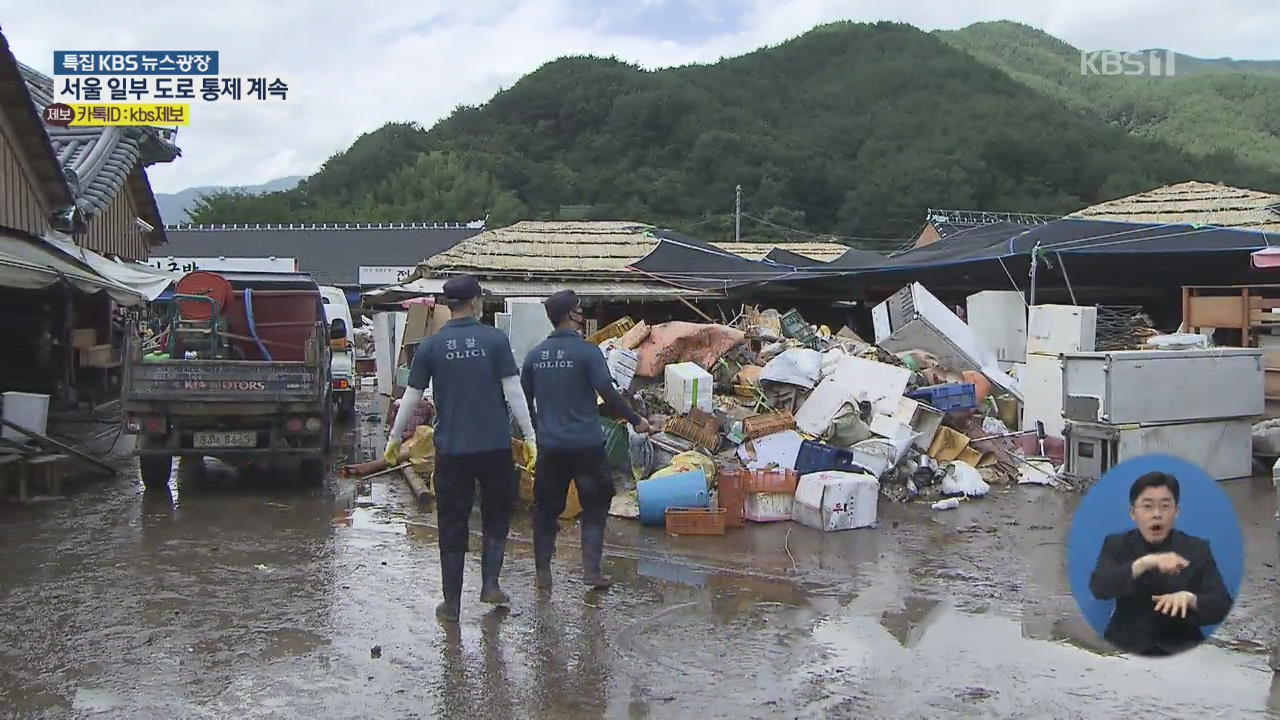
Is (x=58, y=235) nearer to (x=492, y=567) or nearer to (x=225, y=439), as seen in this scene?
(x=225, y=439)

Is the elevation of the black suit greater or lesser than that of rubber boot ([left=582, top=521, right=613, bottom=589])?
greater

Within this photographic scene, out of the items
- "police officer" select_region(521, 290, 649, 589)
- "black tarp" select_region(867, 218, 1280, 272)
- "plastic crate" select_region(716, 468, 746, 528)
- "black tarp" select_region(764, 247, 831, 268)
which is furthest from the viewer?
"black tarp" select_region(764, 247, 831, 268)

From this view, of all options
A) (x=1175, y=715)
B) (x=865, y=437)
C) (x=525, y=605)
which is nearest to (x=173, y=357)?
(x=525, y=605)

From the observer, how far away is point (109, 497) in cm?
1051

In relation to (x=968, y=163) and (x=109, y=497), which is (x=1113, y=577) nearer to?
(x=109, y=497)

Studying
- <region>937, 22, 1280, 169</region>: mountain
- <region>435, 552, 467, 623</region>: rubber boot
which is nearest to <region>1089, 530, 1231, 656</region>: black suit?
<region>435, 552, 467, 623</region>: rubber boot

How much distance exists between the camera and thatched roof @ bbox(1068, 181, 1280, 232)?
1588cm

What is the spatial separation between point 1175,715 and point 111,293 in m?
13.9

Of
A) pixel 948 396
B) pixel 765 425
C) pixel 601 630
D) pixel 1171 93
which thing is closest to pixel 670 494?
pixel 765 425

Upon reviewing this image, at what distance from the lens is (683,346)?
38.7ft

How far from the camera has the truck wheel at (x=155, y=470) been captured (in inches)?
416

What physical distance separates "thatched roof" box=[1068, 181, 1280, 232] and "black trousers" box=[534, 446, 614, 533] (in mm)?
11770

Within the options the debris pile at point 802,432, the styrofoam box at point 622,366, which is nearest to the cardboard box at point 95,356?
the debris pile at point 802,432

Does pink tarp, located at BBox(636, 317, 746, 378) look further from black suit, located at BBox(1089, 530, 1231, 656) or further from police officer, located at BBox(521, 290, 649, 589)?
black suit, located at BBox(1089, 530, 1231, 656)
